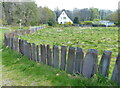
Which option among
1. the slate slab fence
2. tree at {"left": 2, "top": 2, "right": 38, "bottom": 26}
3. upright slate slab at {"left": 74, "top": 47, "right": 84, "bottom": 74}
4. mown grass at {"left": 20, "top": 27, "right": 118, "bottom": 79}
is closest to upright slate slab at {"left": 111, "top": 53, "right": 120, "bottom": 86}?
the slate slab fence

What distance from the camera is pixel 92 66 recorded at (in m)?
2.95

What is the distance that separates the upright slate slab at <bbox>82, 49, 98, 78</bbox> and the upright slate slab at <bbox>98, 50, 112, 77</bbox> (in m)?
0.12

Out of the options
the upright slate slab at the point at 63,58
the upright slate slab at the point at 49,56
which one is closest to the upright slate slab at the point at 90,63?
the upright slate slab at the point at 63,58

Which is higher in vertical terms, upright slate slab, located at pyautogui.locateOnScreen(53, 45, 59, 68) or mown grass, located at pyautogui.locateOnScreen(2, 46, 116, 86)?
upright slate slab, located at pyautogui.locateOnScreen(53, 45, 59, 68)

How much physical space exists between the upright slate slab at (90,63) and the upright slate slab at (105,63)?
0.12 meters

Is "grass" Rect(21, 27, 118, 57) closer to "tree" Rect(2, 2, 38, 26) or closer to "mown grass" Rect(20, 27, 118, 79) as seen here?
"mown grass" Rect(20, 27, 118, 79)

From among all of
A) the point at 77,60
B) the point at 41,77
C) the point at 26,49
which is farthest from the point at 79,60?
the point at 26,49

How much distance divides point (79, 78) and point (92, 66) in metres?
0.39

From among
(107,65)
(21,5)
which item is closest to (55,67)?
(107,65)

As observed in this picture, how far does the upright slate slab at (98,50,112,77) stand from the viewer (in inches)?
107

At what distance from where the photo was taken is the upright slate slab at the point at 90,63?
2.88 m

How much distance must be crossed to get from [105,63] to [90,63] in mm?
318

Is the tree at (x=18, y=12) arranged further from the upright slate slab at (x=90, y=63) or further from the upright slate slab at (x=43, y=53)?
the upright slate slab at (x=90, y=63)

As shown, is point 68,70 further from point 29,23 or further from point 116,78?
point 29,23
